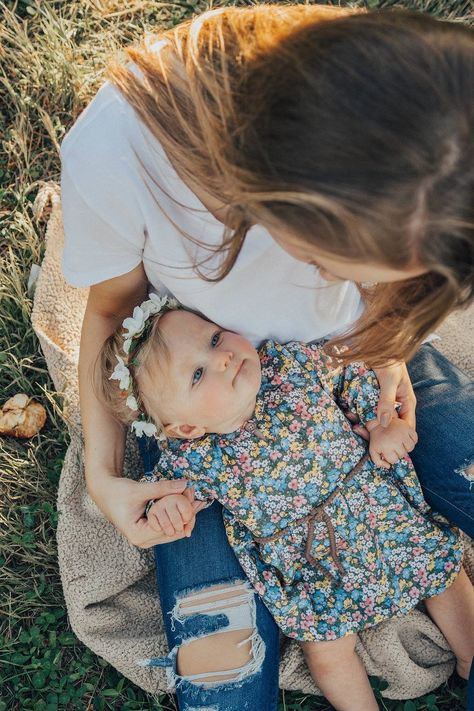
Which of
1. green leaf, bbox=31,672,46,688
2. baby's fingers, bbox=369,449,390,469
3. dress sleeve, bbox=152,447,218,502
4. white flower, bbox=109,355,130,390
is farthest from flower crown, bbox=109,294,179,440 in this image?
green leaf, bbox=31,672,46,688

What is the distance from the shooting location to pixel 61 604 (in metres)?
2.21

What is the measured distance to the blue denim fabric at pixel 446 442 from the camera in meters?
1.84

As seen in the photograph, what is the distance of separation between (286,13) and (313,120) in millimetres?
366

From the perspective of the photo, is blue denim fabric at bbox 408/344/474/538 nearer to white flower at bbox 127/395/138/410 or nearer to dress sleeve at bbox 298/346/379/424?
dress sleeve at bbox 298/346/379/424

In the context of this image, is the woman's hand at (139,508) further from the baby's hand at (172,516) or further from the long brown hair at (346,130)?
the long brown hair at (346,130)

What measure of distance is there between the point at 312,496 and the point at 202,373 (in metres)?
0.44

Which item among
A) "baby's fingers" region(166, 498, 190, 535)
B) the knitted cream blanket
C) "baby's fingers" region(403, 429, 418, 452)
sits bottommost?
the knitted cream blanket

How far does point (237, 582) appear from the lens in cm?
183

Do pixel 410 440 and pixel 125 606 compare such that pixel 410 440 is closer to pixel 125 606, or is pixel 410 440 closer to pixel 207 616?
pixel 207 616

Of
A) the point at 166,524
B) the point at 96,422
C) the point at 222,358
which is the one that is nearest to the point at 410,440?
the point at 222,358

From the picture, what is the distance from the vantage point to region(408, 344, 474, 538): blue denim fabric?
6.04 feet

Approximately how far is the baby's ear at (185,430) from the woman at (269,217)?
0.49 feet

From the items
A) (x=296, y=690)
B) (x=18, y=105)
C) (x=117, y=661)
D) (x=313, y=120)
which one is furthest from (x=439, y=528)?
(x=18, y=105)

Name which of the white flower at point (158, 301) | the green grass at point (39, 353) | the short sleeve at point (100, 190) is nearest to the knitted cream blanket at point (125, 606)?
the green grass at point (39, 353)
